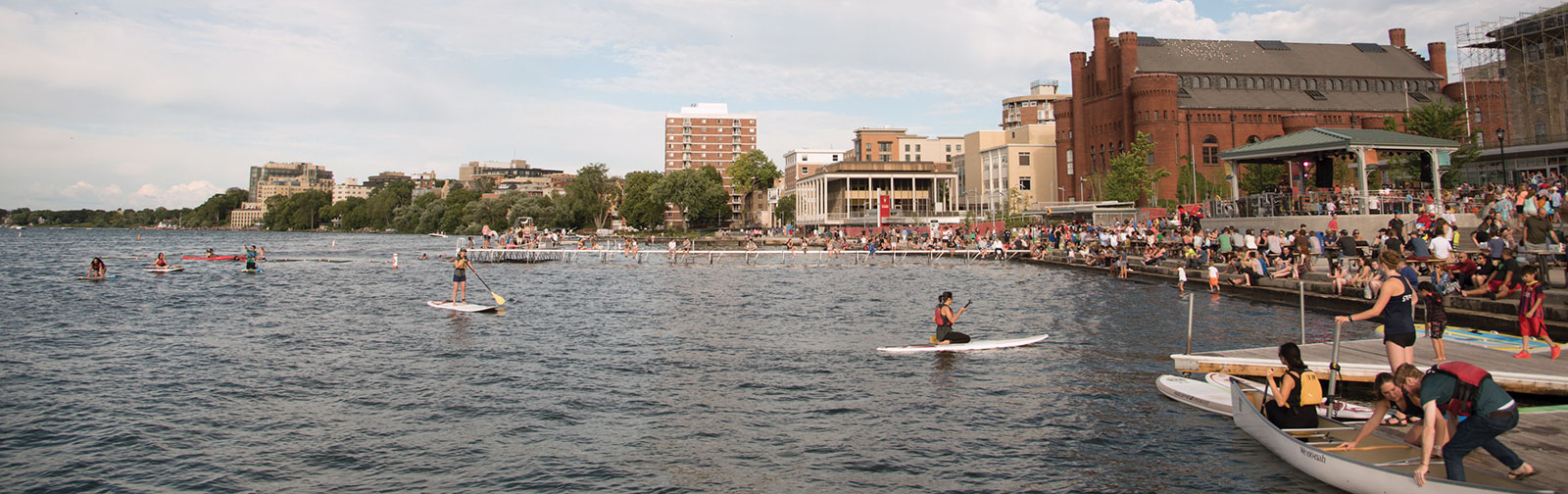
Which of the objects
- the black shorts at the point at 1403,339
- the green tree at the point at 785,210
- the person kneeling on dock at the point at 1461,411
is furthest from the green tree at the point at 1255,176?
the green tree at the point at 785,210

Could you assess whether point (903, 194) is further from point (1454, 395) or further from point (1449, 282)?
point (1454, 395)

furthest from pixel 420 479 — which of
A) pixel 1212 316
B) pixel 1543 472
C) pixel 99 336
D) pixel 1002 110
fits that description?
pixel 1002 110

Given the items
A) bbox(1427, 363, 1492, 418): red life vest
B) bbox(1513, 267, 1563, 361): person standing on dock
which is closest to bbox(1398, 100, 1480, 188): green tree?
bbox(1513, 267, 1563, 361): person standing on dock

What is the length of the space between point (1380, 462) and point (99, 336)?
3013 centimetres

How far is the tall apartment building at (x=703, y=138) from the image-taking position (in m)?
168

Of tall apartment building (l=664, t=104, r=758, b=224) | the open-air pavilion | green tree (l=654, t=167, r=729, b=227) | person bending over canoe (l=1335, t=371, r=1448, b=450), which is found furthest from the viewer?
tall apartment building (l=664, t=104, r=758, b=224)

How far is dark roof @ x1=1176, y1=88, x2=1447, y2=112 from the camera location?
86.1 metres

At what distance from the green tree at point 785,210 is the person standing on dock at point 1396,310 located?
136375 millimetres

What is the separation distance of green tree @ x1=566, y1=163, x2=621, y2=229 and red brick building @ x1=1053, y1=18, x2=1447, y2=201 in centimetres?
8363

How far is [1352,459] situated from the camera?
9.40m

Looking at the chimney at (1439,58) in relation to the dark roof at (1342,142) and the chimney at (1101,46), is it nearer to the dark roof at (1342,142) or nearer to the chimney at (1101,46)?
the chimney at (1101,46)

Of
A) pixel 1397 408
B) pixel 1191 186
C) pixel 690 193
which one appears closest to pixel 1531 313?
pixel 1397 408

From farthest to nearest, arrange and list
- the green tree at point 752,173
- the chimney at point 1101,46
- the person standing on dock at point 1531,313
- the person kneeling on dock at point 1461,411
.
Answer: the green tree at point 752,173, the chimney at point 1101,46, the person standing on dock at point 1531,313, the person kneeling on dock at point 1461,411

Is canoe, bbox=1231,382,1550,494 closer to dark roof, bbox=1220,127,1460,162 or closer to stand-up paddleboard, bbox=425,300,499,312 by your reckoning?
stand-up paddleboard, bbox=425,300,499,312
